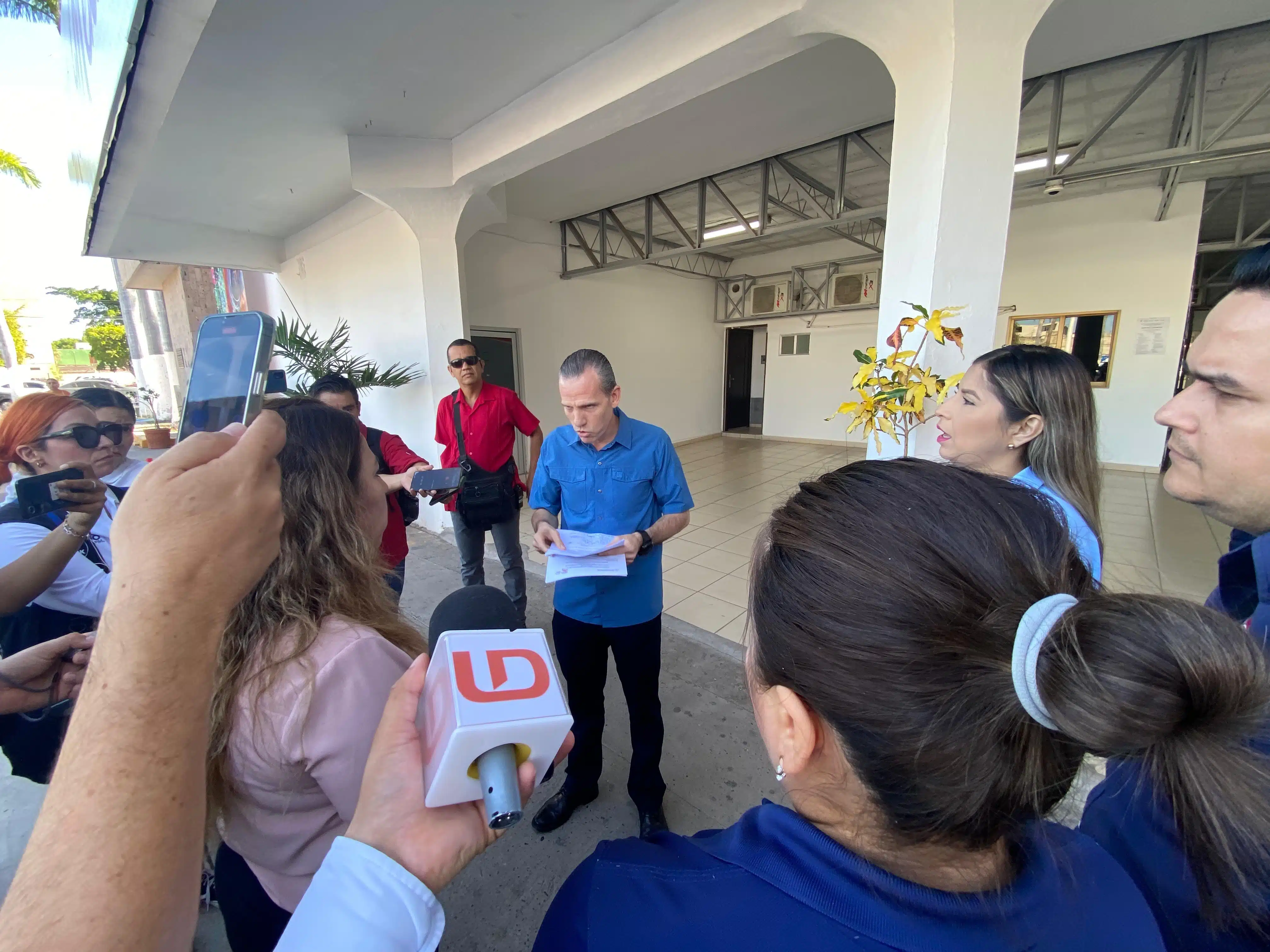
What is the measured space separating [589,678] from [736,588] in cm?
206

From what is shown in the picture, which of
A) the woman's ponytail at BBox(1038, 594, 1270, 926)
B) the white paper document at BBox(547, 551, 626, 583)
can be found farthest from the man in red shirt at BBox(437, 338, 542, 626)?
the woman's ponytail at BBox(1038, 594, 1270, 926)

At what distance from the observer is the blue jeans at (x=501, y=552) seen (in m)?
3.08

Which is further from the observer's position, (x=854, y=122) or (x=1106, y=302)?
(x=1106, y=302)

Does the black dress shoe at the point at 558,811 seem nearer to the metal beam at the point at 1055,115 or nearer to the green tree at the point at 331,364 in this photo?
the green tree at the point at 331,364

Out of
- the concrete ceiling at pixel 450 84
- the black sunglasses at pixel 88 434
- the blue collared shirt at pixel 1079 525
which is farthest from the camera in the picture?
the concrete ceiling at pixel 450 84

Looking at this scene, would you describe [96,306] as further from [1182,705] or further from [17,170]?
[1182,705]

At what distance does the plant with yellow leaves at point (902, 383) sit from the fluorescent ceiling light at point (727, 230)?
15.5ft

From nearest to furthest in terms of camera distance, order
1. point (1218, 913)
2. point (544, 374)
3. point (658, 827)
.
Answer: point (1218, 913) → point (658, 827) → point (544, 374)

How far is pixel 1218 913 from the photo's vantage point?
1.69ft

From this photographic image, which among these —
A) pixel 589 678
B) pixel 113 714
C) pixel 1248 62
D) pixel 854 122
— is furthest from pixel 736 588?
pixel 1248 62

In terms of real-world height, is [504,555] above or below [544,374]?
below

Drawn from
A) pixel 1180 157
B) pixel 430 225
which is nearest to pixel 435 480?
pixel 430 225

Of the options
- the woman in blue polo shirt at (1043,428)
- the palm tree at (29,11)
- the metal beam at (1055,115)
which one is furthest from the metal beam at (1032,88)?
the palm tree at (29,11)

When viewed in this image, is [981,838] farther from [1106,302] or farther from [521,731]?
[1106,302]
